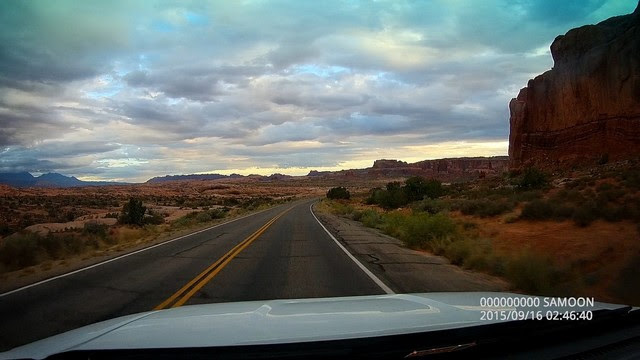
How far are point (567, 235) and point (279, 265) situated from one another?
10830 mm

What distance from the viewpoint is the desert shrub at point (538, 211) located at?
21342 mm

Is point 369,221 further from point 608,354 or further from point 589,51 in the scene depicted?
point 589,51

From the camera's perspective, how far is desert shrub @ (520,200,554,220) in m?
21.3

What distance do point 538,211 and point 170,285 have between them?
18.1 m

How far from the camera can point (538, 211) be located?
21625 millimetres

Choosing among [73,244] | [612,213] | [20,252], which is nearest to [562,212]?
[612,213]

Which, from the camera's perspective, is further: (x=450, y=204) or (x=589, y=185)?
(x=450, y=204)

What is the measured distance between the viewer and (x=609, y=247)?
1214 cm

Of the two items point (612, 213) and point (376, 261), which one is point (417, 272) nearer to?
point (376, 261)

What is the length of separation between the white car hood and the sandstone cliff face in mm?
52528

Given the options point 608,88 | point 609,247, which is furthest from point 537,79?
point 609,247

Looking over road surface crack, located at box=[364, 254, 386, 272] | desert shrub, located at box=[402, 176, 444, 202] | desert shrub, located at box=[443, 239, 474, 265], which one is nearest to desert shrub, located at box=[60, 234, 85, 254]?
road surface crack, located at box=[364, 254, 386, 272]

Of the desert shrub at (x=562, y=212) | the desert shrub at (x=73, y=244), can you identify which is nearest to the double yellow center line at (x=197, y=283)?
the desert shrub at (x=73, y=244)

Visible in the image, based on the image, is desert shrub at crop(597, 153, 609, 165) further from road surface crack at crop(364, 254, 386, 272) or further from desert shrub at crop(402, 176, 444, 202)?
road surface crack at crop(364, 254, 386, 272)
